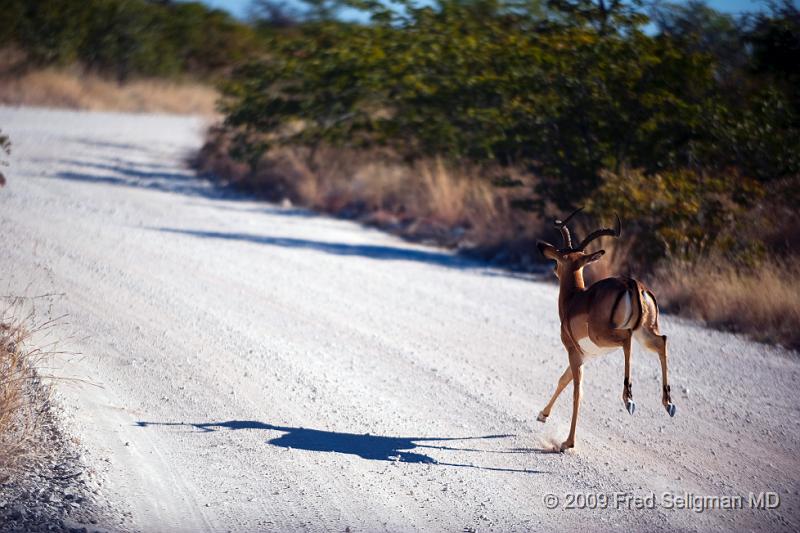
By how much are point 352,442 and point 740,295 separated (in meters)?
6.01

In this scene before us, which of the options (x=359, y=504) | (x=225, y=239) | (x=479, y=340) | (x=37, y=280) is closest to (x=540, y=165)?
(x=225, y=239)

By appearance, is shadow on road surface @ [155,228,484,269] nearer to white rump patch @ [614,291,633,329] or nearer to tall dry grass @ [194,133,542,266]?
tall dry grass @ [194,133,542,266]

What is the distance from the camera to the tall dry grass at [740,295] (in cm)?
955

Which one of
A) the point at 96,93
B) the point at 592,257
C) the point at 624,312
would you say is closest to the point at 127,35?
the point at 96,93

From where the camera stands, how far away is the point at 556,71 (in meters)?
14.4

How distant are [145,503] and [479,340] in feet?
14.8

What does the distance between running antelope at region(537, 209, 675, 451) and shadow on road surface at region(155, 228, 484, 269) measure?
659 cm

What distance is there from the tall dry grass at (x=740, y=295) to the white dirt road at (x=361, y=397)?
54 cm

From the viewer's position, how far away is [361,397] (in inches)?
273

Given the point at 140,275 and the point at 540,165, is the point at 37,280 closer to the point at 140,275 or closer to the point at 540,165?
the point at 140,275

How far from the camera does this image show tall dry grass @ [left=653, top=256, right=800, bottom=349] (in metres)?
9.55

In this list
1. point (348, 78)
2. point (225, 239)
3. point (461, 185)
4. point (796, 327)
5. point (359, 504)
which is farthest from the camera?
point (348, 78)

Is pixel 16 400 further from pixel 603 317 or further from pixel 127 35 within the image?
pixel 127 35

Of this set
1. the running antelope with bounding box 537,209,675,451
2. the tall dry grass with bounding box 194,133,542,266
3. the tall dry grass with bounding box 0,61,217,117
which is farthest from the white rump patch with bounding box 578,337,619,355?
the tall dry grass with bounding box 0,61,217,117
